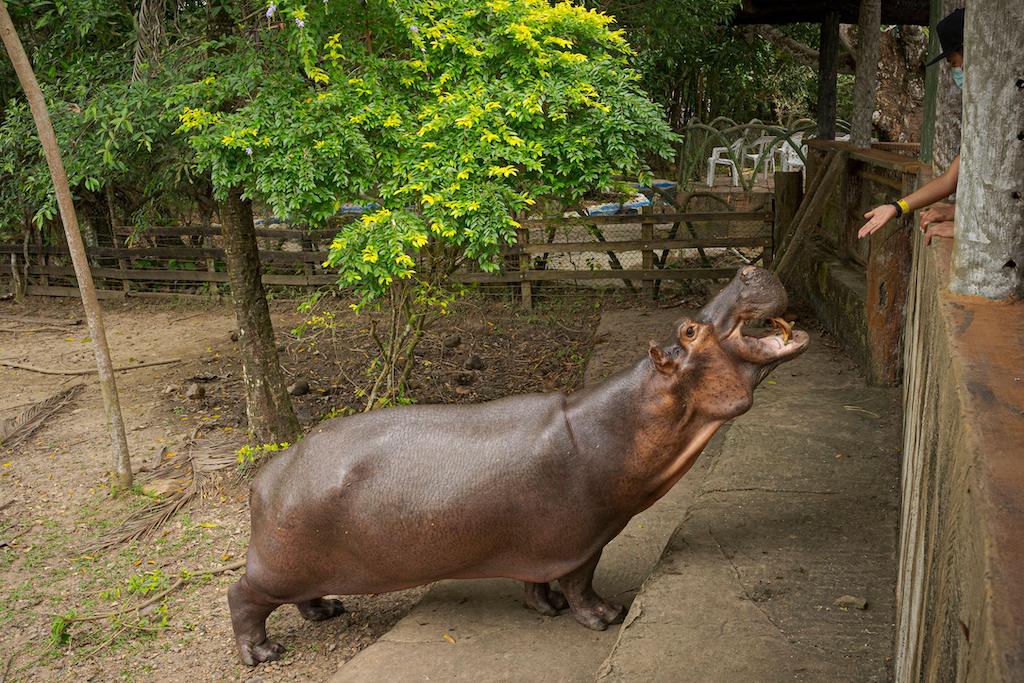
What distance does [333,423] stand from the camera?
4379mm

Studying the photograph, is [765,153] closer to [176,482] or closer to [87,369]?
[87,369]

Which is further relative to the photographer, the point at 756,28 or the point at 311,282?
the point at 756,28

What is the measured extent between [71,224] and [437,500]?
4.08m

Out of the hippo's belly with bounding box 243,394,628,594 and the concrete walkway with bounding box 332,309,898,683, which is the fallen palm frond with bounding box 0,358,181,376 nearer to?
the concrete walkway with bounding box 332,309,898,683

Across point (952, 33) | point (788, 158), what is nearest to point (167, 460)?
point (952, 33)

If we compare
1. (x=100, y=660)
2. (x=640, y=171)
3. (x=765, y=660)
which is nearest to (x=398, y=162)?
(x=640, y=171)

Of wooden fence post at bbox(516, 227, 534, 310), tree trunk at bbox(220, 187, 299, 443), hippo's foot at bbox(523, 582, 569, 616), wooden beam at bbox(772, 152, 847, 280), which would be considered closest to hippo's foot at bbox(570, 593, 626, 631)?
hippo's foot at bbox(523, 582, 569, 616)

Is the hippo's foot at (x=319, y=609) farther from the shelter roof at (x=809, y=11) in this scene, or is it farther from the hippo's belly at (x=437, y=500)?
the shelter roof at (x=809, y=11)

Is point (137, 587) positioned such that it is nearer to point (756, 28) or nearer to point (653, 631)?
point (653, 631)

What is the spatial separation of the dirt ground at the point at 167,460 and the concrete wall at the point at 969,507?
10.4 ft

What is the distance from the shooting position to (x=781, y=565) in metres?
3.95

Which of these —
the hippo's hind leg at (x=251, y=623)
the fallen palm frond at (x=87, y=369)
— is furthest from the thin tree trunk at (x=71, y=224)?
the fallen palm frond at (x=87, y=369)

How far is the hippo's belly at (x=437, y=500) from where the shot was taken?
404cm

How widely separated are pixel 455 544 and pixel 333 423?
2.58 ft
